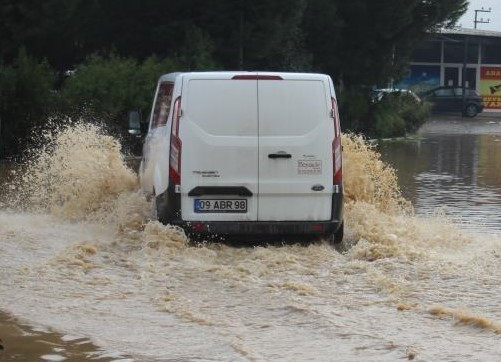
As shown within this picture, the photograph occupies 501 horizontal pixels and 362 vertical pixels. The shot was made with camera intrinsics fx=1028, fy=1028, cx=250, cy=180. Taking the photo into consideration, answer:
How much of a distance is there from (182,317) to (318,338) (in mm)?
1125

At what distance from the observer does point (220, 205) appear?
418 inches

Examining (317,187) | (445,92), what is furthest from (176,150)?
(445,92)

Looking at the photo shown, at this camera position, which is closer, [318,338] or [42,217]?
[318,338]

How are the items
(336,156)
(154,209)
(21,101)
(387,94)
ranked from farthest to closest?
1. (387,94)
2. (21,101)
3. (154,209)
4. (336,156)

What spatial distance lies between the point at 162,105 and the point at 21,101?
434 inches

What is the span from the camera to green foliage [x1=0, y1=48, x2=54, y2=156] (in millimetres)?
21969

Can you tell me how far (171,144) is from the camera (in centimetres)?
1063

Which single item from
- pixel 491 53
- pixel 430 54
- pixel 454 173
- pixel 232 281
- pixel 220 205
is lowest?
pixel 454 173

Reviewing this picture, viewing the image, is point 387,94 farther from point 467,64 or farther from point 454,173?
point 467,64

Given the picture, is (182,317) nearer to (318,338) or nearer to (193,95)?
(318,338)

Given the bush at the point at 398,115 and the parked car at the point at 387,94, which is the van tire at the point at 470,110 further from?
the parked car at the point at 387,94

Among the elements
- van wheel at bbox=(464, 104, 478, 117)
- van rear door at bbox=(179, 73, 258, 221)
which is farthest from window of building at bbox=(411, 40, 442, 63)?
van rear door at bbox=(179, 73, 258, 221)

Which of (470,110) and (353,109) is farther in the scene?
(470,110)

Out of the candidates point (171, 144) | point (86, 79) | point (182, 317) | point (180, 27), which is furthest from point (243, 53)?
point (182, 317)
